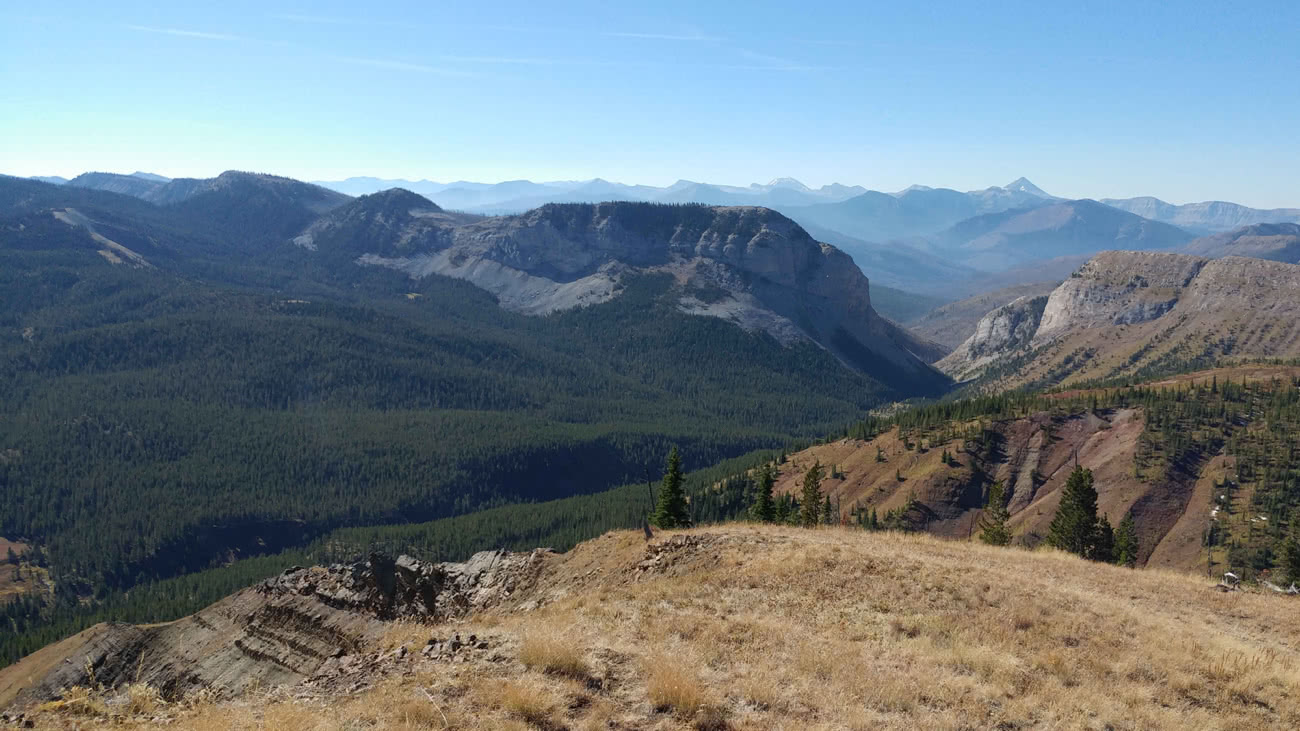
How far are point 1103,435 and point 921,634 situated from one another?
119 metres

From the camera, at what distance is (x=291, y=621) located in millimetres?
37688

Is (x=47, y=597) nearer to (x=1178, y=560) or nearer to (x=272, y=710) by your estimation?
(x=272, y=710)

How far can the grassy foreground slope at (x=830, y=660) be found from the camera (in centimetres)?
1562

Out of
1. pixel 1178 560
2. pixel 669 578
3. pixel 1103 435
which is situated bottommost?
pixel 1178 560

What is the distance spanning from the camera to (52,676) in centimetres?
4794

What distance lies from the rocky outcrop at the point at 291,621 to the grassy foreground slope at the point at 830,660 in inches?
447

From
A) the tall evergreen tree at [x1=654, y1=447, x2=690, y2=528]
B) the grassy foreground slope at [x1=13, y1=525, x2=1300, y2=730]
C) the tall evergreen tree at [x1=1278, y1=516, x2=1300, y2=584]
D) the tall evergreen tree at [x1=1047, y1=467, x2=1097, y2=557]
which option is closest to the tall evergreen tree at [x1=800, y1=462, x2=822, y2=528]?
the tall evergreen tree at [x1=654, y1=447, x2=690, y2=528]

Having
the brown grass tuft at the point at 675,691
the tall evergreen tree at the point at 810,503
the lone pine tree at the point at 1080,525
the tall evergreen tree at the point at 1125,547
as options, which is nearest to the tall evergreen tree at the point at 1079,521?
the lone pine tree at the point at 1080,525

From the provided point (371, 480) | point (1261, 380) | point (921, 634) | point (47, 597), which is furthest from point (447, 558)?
point (1261, 380)

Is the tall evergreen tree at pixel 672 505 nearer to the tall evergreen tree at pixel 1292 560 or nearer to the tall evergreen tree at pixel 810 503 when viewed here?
the tall evergreen tree at pixel 810 503

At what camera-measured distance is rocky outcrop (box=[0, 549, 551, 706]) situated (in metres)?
35.1

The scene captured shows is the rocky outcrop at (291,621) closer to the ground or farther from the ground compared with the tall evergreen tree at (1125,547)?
farther from the ground

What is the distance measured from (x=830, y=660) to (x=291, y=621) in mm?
31283

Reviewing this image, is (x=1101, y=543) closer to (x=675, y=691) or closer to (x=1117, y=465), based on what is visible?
(x=1117, y=465)
